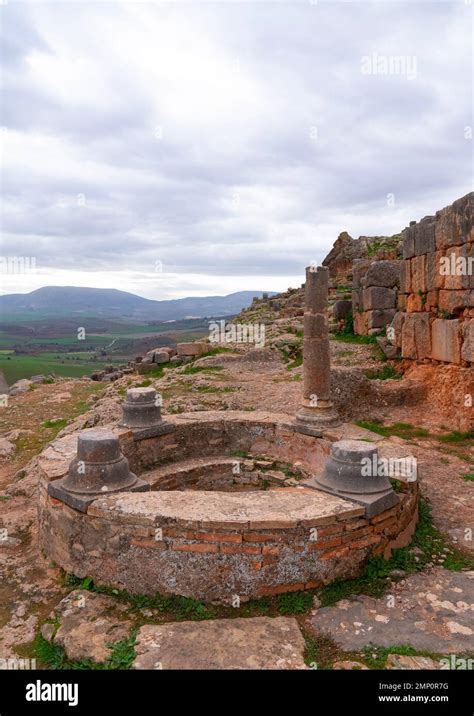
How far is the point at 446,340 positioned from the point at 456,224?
2.43m

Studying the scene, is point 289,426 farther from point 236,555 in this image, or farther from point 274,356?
point 274,356

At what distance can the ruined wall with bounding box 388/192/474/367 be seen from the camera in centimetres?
963

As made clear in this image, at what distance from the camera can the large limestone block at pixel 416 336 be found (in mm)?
11414

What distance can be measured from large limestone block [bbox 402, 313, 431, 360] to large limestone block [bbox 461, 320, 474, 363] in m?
→ 1.50

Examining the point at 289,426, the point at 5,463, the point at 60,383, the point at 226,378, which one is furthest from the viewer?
the point at 60,383

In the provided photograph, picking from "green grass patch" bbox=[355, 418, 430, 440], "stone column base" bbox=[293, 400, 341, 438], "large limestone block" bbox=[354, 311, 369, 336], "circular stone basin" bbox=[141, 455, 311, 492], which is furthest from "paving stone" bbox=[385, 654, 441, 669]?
"large limestone block" bbox=[354, 311, 369, 336]

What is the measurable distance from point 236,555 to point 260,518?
0.39 metres

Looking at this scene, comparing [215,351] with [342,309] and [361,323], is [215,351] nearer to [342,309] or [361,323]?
[342,309]

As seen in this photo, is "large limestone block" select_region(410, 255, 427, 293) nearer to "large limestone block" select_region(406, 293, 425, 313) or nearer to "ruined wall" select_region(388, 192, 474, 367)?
"ruined wall" select_region(388, 192, 474, 367)

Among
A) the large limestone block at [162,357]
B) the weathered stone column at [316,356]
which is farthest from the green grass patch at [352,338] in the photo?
the weathered stone column at [316,356]

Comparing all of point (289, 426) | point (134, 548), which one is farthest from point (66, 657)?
point (289, 426)
